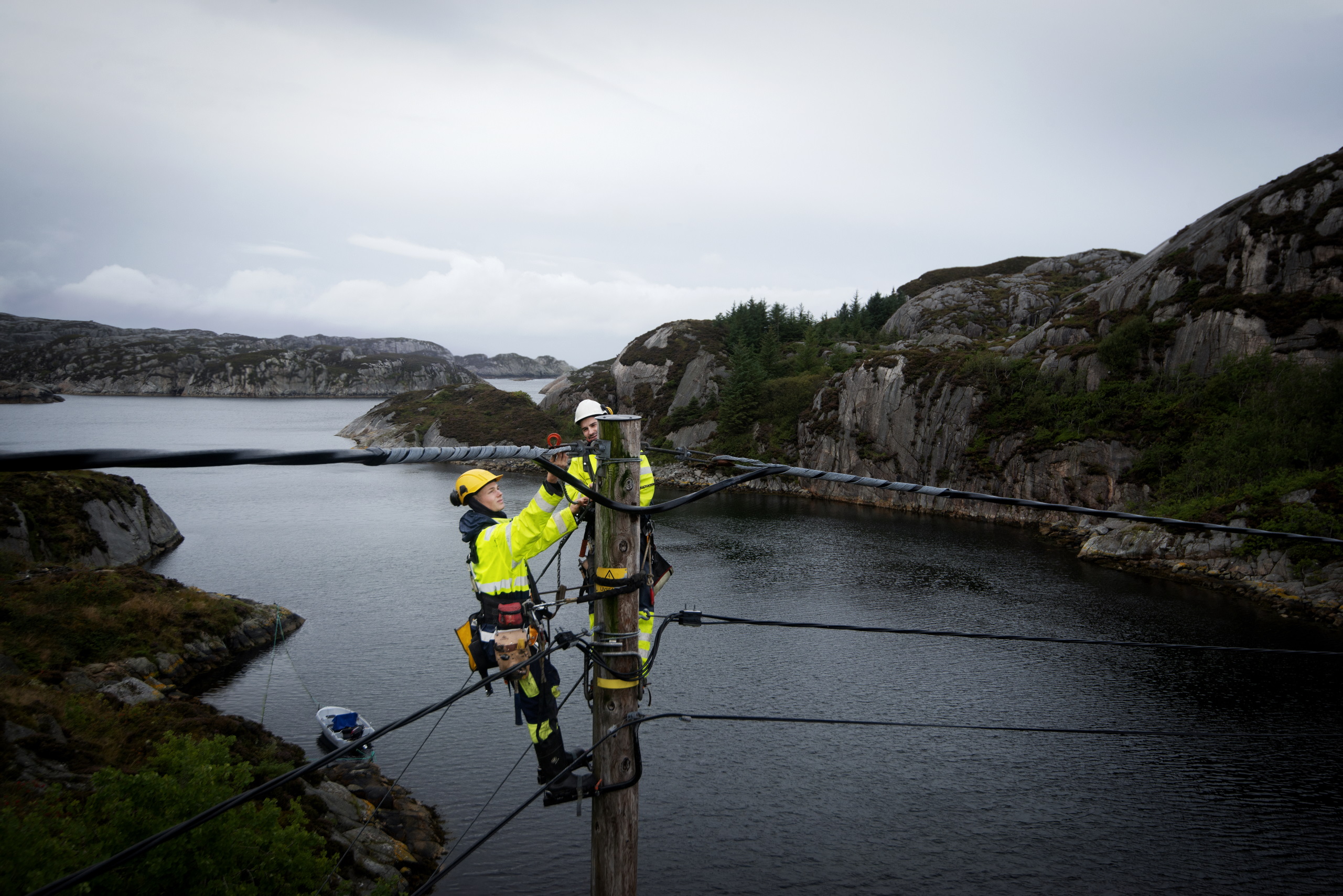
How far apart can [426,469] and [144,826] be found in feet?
229

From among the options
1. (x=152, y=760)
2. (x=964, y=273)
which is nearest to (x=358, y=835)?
(x=152, y=760)

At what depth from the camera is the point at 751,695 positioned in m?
20.8

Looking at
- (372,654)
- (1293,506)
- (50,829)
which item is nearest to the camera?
(50,829)

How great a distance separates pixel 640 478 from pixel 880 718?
58.1 ft

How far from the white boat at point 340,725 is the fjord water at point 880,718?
0.50 metres

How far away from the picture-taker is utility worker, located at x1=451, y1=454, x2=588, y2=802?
17.3ft

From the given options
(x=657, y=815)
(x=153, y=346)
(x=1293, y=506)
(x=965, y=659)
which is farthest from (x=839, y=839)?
(x=153, y=346)

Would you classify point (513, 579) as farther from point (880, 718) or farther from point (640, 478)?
point (880, 718)

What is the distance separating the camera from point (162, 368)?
159500 millimetres

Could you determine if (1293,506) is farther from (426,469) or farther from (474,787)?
(426,469)

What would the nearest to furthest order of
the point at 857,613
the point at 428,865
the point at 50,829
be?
1. the point at 50,829
2. the point at 428,865
3. the point at 857,613

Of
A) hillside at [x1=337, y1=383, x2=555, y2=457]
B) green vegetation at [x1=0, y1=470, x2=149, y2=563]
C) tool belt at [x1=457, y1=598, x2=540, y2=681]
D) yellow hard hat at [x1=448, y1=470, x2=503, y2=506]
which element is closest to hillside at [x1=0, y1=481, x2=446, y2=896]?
green vegetation at [x1=0, y1=470, x2=149, y2=563]

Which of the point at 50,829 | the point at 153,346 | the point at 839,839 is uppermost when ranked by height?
the point at 153,346

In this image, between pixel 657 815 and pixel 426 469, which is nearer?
pixel 657 815
